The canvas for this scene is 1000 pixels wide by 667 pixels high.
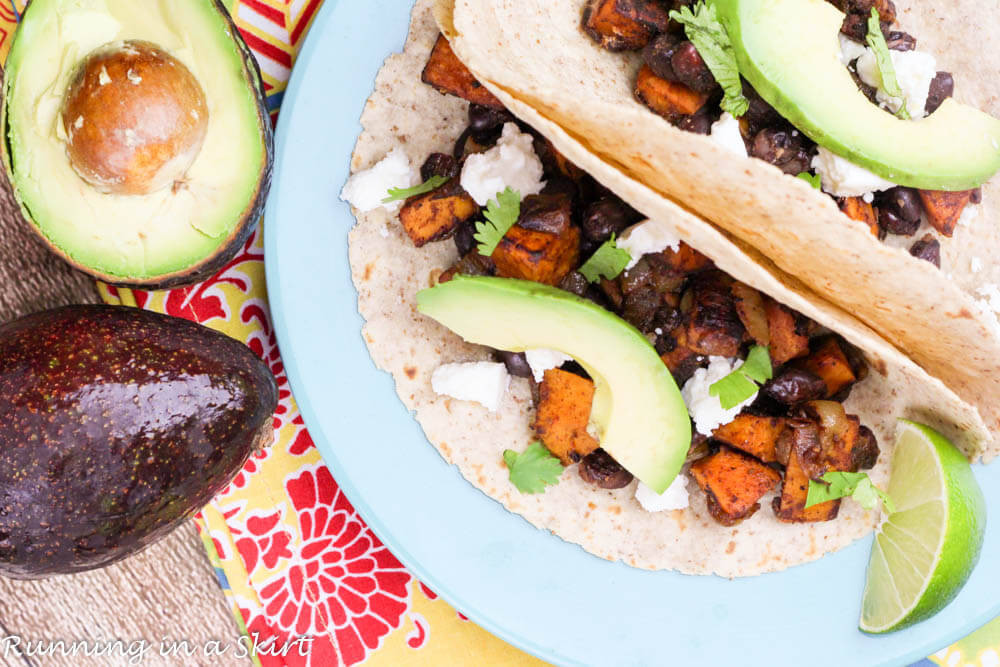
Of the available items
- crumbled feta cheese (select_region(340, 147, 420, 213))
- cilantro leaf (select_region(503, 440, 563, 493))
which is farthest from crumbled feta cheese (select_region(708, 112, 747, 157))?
cilantro leaf (select_region(503, 440, 563, 493))

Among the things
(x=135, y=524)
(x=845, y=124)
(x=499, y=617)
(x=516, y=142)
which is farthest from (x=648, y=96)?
(x=135, y=524)

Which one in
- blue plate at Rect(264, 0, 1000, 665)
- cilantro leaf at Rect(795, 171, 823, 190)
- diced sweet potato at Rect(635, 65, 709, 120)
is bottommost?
blue plate at Rect(264, 0, 1000, 665)

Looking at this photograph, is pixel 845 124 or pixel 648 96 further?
pixel 648 96

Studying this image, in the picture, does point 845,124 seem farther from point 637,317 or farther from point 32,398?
point 32,398

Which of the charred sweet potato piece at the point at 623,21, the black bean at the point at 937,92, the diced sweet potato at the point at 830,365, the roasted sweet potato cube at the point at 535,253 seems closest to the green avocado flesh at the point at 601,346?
the roasted sweet potato cube at the point at 535,253

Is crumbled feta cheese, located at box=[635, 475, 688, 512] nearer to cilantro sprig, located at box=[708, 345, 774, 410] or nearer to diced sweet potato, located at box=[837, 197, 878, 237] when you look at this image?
cilantro sprig, located at box=[708, 345, 774, 410]
